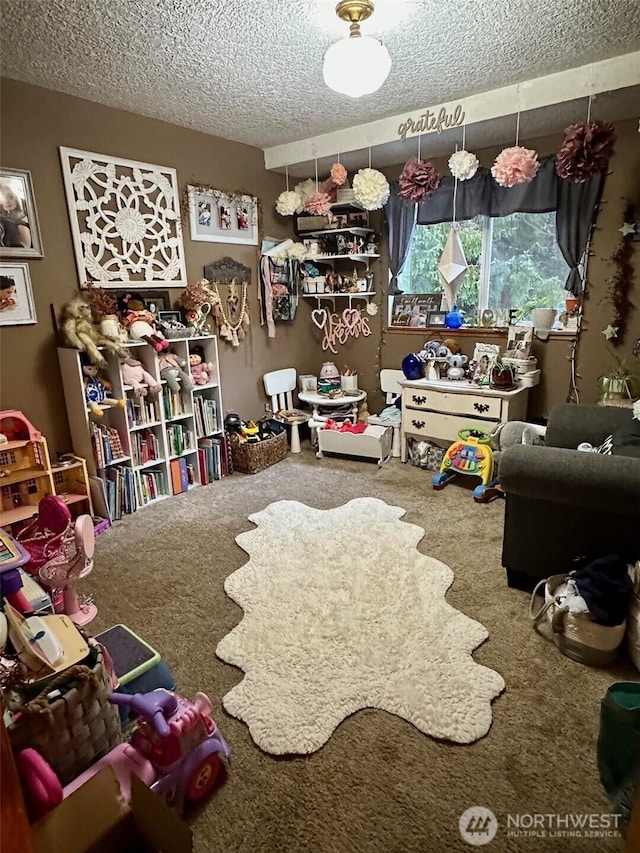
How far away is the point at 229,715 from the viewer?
1663 millimetres

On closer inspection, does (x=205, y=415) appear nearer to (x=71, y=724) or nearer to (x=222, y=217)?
(x=222, y=217)

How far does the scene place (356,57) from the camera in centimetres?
188

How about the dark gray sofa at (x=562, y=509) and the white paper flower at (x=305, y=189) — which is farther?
the white paper flower at (x=305, y=189)

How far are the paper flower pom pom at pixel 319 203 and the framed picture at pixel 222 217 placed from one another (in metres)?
0.45

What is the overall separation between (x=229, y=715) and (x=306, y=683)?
0.28 m

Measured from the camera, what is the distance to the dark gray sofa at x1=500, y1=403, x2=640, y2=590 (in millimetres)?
1896

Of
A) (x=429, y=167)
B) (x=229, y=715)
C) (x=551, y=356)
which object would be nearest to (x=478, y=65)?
(x=429, y=167)

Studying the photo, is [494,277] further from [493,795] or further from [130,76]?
[493,795]

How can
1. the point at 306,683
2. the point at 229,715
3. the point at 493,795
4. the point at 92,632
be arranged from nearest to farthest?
the point at 493,795, the point at 229,715, the point at 306,683, the point at 92,632

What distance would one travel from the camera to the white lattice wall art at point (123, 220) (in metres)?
2.91

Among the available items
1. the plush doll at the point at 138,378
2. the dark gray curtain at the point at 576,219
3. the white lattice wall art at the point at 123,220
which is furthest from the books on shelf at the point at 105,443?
the dark gray curtain at the point at 576,219

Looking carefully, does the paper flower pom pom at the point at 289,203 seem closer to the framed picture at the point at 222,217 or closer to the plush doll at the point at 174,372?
the framed picture at the point at 222,217

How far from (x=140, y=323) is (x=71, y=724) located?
2383 millimetres

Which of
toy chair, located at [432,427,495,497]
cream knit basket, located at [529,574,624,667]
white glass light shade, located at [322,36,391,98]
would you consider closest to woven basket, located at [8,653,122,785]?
cream knit basket, located at [529,574,624,667]
